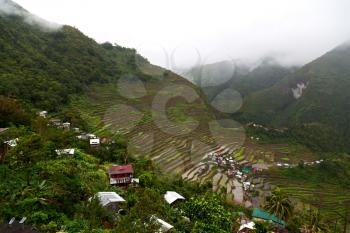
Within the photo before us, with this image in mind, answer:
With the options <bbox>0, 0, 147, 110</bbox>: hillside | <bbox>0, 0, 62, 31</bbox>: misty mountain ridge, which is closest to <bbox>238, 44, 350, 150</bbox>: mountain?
<bbox>0, 0, 147, 110</bbox>: hillside

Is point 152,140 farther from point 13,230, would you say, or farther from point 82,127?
point 13,230

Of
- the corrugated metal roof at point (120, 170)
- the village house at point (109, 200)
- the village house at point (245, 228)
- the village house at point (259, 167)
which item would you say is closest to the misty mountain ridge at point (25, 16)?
the village house at point (259, 167)

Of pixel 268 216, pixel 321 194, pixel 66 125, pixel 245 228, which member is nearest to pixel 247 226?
pixel 245 228

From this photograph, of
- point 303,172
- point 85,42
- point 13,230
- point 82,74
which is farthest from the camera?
point 85,42

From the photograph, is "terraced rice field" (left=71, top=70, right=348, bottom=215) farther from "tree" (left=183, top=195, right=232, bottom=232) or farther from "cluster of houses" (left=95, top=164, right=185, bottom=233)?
"tree" (left=183, top=195, right=232, bottom=232)

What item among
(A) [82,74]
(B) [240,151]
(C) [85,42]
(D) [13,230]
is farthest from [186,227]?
(C) [85,42]

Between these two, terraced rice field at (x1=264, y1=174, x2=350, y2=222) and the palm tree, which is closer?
the palm tree
